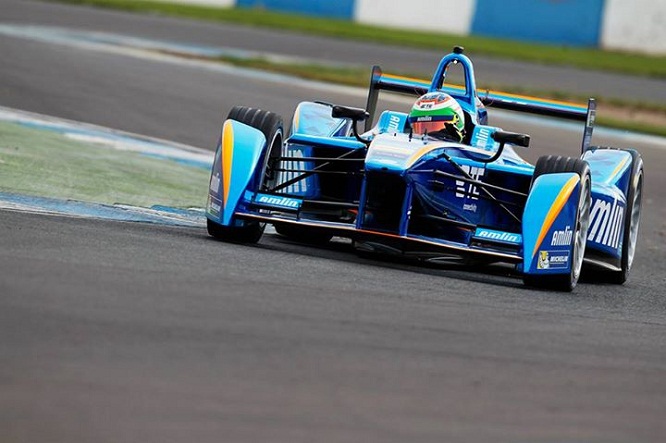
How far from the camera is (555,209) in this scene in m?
8.14

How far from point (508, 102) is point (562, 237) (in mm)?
2481

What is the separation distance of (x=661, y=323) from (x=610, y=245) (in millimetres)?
2185

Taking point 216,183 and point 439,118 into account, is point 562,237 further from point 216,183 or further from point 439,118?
point 216,183

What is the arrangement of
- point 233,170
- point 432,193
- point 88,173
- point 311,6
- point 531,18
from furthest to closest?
point 311,6, point 531,18, point 88,173, point 233,170, point 432,193

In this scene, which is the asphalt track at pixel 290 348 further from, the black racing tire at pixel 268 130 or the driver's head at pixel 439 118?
the driver's head at pixel 439 118

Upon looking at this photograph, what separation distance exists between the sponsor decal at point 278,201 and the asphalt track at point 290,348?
0.97 feet

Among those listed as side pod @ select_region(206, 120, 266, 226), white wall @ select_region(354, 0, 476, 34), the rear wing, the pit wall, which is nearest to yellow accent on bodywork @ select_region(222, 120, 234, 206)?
side pod @ select_region(206, 120, 266, 226)

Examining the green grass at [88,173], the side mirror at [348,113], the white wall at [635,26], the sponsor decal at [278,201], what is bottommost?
the green grass at [88,173]

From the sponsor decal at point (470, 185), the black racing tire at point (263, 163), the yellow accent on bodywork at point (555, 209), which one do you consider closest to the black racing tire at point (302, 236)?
the black racing tire at point (263, 163)

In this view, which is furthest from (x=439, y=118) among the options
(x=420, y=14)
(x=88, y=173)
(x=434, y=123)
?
(x=420, y=14)

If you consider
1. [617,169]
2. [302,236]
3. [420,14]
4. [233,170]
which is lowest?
[302,236]

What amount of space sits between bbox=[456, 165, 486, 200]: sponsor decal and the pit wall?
944 inches

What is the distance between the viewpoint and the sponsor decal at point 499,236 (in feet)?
27.1

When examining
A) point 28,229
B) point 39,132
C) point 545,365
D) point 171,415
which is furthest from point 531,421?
point 39,132
